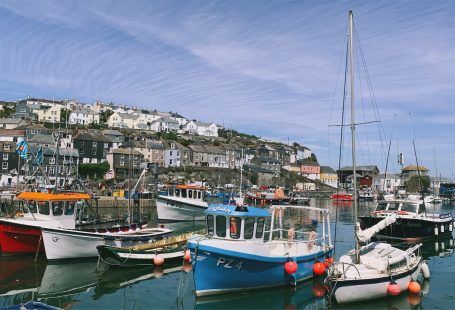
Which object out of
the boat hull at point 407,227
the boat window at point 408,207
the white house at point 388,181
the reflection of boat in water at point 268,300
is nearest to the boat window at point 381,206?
the boat window at point 408,207

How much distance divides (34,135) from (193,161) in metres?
42.0

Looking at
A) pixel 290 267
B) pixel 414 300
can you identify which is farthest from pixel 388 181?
pixel 290 267

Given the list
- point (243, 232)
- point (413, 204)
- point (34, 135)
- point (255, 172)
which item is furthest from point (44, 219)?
point (255, 172)

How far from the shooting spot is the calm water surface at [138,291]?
17.0m

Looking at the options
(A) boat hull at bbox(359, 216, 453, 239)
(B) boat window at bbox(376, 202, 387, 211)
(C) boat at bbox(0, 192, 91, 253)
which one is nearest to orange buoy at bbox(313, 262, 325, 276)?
(C) boat at bbox(0, 192, 91, 253)

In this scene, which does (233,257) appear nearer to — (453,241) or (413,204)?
(413,204)

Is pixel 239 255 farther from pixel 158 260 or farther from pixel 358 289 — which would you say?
pixel 158 260

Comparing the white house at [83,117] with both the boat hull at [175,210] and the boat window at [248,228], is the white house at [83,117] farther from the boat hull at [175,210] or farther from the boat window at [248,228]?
the boat window at [248,228]

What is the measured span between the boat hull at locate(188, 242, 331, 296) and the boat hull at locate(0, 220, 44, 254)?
1181 centimetres

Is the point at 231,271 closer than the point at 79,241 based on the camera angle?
Yes

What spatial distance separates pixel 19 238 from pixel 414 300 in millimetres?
21197

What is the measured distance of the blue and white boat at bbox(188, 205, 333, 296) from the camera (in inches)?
668

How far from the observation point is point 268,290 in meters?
18.5

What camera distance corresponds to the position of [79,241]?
935 inches
